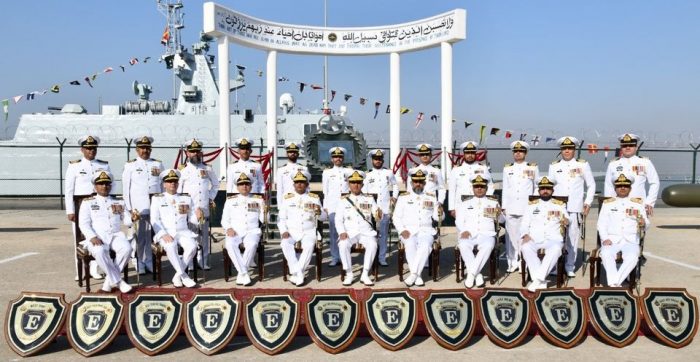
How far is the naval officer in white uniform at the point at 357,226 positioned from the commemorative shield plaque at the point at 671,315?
3.22 meters

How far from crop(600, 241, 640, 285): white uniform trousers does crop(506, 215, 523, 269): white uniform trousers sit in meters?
1.61

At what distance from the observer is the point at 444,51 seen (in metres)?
12.9

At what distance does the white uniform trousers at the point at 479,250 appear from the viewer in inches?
258

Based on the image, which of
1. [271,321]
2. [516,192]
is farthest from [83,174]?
[516,192]

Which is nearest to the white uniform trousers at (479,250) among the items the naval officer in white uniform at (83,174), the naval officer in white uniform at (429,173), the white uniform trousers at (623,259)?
the white uniform trousers at (623,259)

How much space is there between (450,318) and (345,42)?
33.9ft

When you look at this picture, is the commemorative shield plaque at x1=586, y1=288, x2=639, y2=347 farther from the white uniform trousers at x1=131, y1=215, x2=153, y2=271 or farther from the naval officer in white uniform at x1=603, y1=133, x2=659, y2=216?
the white uniform trousers at x1=131, y1=215, x2=153, y2=271

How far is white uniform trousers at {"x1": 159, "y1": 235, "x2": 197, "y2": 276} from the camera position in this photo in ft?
21.3

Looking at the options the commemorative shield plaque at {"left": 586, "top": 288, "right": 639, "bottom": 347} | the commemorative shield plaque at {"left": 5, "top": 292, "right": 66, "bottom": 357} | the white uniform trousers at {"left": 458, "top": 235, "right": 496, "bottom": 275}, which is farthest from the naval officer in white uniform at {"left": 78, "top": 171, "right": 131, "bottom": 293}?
the commemorative shield plaque at {"left": 586, "top": 288, "right": 639, "bottom": 347}

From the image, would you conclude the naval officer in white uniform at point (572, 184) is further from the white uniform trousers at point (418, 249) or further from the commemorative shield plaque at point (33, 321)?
the commemorative shield plaque at point (33, 321)

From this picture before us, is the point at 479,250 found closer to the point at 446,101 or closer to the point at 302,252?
the point at 302,252

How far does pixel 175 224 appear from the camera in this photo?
267 inches

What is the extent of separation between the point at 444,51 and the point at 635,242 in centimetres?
782

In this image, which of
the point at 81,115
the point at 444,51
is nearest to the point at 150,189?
the point at 444,51
